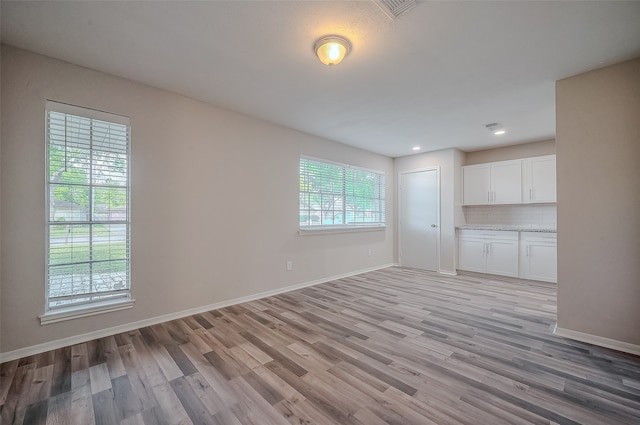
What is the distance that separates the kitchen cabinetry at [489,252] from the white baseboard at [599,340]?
2.34 m

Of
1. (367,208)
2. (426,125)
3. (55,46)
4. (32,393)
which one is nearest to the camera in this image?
(32,393)

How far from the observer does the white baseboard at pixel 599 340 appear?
226cm

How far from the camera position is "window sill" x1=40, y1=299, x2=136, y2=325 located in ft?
7.54

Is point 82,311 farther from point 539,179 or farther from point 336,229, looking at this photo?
point 539,179

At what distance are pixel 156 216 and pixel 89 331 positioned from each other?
3.99ft

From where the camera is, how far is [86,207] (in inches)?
98.2

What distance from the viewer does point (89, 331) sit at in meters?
2.49

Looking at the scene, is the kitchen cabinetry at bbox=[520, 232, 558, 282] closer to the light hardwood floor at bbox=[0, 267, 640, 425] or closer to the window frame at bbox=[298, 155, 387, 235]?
the light hardwood floor at bbox=[0, 267, 640, 425]

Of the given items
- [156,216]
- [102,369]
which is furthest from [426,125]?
[102,369]

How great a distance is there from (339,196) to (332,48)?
10.2 ft

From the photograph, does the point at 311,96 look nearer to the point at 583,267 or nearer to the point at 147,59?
the point at 147,59

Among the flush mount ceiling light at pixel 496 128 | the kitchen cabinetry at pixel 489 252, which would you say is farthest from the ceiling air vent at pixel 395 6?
the kitchen cabinetry at pixel 489 252

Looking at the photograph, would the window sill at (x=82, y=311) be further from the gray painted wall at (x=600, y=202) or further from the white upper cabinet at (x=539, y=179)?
the white upper cabinet at (x=539, y=179)

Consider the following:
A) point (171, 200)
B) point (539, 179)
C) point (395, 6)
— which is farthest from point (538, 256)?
Result: point (171, 200)
